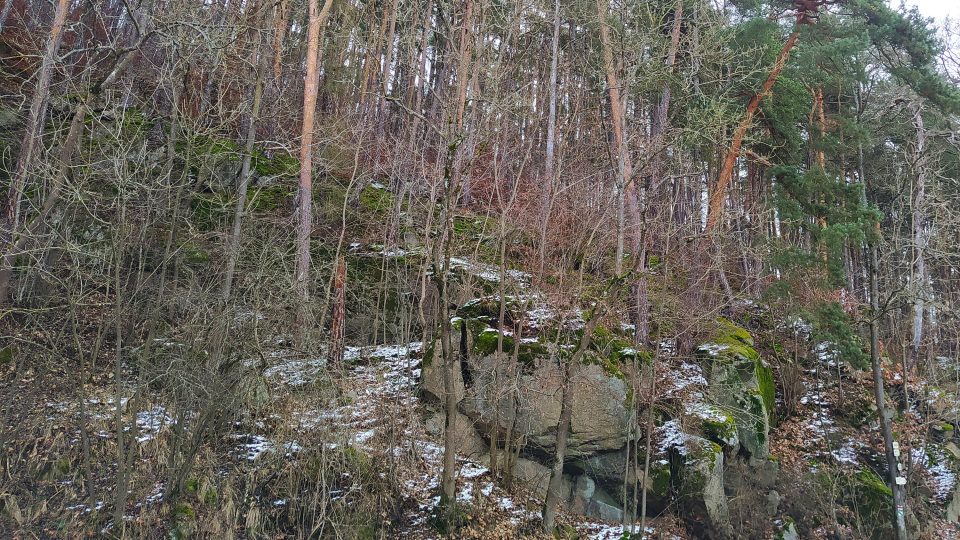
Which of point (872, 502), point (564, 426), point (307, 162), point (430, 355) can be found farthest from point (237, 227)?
point (872, 502)

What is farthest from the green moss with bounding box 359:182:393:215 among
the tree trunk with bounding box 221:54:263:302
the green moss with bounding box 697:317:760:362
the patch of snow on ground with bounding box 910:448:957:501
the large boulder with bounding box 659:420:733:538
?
the patch of snow on ground with bounding box 910:448:957:501

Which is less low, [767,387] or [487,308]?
[487,308]

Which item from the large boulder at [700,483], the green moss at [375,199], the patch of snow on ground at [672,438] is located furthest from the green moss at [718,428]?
the green moss at [375,199]

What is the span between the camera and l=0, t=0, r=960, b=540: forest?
668cm

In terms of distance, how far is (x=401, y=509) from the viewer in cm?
780

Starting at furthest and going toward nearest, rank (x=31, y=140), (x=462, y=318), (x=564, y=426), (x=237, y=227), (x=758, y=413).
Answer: (x=758, y=413) < (x=462, y=318) < (x=237, y=227) < (x=564, y=426) < (x=31, y=140)

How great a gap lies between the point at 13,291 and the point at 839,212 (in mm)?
15017

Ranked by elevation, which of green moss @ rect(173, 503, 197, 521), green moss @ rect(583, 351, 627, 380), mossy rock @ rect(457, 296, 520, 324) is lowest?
green moss @ rect(173, 503, 197, 521)

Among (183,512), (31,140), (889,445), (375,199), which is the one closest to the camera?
(31,140)

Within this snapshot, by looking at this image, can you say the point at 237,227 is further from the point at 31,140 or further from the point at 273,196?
the point at 273,196

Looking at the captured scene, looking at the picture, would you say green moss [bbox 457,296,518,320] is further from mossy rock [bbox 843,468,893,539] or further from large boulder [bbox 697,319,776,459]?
mossy rock [bbox 843,468,893,539]

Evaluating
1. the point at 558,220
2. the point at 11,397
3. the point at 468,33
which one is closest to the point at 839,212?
the point at 558,220

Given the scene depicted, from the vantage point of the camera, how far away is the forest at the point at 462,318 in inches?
263

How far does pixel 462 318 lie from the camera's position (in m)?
9.85
